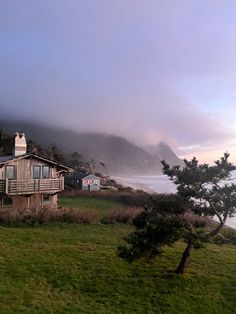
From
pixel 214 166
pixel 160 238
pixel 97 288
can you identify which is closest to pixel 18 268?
pixel 97 288

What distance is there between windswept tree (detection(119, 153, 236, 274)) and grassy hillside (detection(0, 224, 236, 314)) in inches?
53.3

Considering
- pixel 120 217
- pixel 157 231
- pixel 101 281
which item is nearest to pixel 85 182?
pixel 120 217

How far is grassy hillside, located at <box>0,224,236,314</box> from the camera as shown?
1248cm

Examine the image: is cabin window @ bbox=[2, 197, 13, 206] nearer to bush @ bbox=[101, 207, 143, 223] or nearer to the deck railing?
the deck railing

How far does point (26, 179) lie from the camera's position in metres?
34.9

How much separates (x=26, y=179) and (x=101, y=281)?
21879mm

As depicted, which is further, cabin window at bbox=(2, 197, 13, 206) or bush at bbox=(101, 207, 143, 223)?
cabin window at bbox=(2, 197, 13, 206)

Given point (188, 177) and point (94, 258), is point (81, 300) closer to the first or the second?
point (94, 258)

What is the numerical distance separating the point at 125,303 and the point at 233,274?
6217 millimetres

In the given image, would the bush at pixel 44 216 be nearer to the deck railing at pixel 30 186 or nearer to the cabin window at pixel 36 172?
the deck railing at pixel 30 186

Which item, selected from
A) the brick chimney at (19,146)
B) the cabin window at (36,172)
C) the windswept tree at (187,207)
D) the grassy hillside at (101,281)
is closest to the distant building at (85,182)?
the cabin window at (36,172)

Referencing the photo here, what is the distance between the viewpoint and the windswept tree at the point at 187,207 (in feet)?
49.6

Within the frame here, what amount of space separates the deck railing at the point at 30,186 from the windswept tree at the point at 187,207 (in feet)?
64.0

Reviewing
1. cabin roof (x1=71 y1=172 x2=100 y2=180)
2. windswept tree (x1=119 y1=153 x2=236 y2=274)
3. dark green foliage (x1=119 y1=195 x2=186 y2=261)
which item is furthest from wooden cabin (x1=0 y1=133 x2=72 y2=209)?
cabin roof (x1=71 y1=172 x2=100 y2=180)
